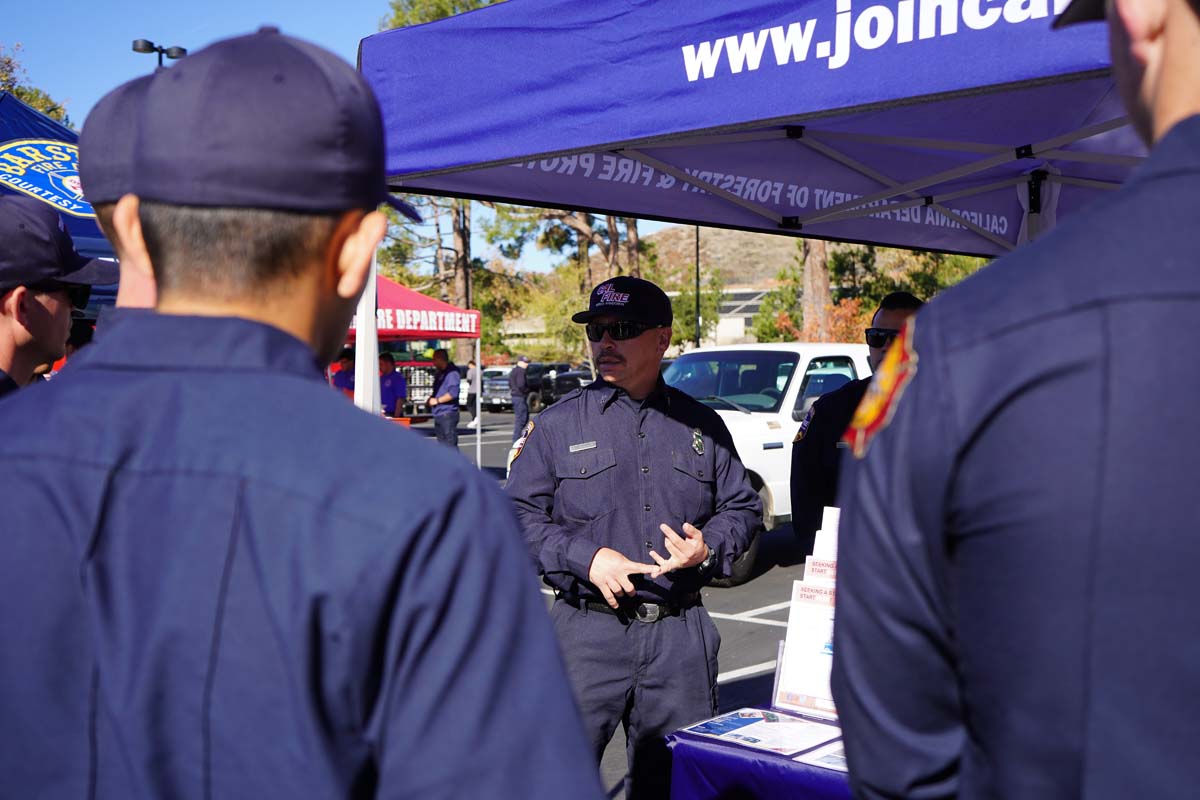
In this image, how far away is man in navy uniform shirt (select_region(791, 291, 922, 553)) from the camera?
4.53m

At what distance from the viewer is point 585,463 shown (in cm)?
349

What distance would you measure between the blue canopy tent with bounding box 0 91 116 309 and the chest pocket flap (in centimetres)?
275

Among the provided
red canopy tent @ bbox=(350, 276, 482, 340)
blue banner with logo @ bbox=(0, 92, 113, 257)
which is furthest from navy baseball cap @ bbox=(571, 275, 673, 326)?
red canopy tent @ bbox=(350, 276, 482, 340)

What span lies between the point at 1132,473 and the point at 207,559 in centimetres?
88

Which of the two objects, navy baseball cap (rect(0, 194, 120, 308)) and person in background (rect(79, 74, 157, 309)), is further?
navy baseball cap (rect(0, 194, 120, 308))

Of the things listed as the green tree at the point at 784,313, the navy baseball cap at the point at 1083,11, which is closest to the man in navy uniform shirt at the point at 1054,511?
the navy baseball cap at the point at 1083,11

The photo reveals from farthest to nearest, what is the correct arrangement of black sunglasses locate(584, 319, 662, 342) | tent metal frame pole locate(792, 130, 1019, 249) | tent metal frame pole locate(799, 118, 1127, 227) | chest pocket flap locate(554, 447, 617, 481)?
1. tent metal frame pole locate(792, 130, 1019, 249)
2. tent metal frame pole locate(799, 118, 1127, 227)
3. black sunglasses locate(584, 319, 662, 342)
4. chest pocket flap locate(554, 447, 617, 481)

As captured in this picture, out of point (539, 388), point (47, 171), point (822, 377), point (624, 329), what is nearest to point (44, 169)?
point (47, 171)

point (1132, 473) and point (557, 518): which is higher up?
point (1132, 473)

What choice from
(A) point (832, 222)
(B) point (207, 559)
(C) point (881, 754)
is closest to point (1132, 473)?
(C) point (881, 754)

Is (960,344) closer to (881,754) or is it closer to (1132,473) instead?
(1132,473)

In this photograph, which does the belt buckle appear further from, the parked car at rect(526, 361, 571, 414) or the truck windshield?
the parked car at rect(526, 361, 571, 414)

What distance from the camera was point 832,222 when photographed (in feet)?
17.5

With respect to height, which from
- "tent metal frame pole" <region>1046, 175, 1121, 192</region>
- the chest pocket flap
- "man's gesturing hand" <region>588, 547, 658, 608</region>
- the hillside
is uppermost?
the hillside
